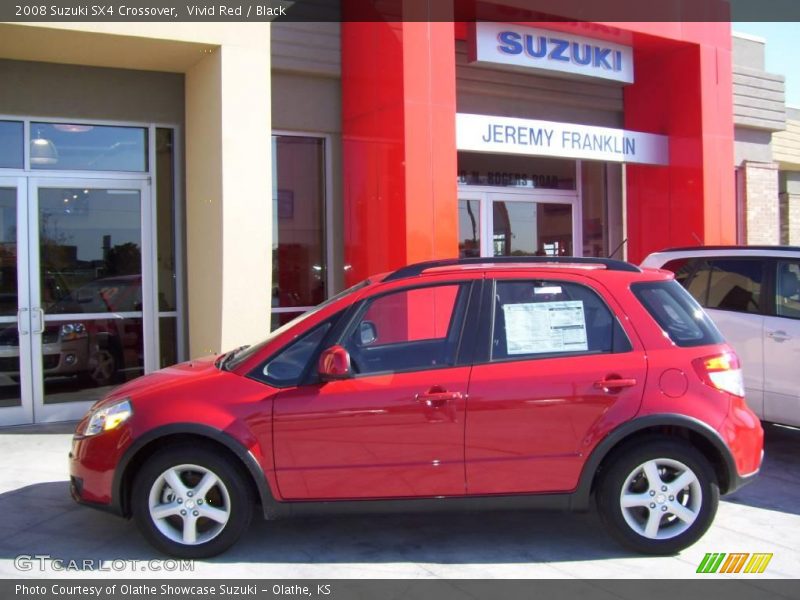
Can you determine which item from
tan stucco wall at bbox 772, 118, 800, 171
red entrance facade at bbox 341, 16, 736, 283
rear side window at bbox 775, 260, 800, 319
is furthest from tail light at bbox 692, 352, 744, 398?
tan stucco wall at bbox 772, 118, 800, 171

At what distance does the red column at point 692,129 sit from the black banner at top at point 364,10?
1.55 ft

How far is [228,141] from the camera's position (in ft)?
25.3

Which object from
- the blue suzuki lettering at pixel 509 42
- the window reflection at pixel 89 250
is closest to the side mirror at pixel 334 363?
the window reflection at pixel 89 250

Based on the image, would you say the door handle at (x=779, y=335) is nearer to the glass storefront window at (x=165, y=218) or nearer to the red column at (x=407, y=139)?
the red column at (x=407, y=139)

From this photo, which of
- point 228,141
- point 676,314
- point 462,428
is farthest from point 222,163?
point 676,314

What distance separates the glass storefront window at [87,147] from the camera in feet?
27.2

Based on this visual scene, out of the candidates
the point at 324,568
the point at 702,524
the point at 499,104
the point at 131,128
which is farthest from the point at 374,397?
the point at 499,104

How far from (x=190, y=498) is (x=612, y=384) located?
2.51 m

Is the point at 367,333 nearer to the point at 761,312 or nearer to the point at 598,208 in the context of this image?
the point at 761,312

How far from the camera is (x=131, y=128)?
28.5 feet

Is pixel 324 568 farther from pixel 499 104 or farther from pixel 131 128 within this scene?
pixel 499 104

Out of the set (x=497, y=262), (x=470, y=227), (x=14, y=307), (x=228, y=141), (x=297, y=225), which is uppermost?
(x=228, y=141)

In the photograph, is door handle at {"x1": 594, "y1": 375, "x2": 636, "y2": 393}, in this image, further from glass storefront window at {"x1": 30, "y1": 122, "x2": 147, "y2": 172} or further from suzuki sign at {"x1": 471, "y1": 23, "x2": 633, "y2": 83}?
glass storefront window at {"x1": 30, "y1": 122, "x2": 147, "y2": 172}

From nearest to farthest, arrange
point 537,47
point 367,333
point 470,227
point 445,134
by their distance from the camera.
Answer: point 367,333 → point 445,134 → point 537,47 → point 470,227
